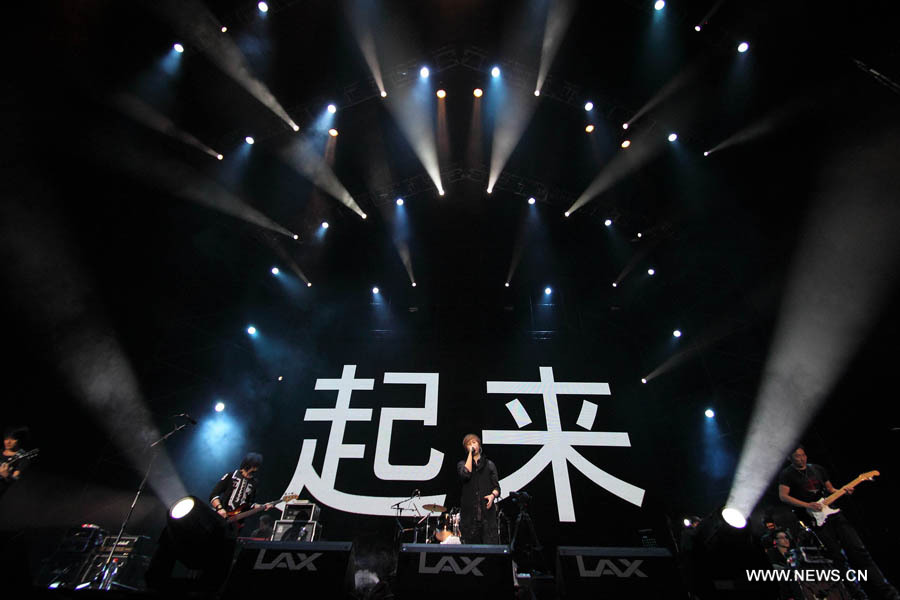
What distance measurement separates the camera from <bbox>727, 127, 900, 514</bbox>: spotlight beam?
4789 mm

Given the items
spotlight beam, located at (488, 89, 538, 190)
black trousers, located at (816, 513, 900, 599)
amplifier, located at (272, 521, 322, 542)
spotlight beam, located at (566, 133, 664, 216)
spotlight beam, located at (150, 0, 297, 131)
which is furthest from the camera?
spotlight beam, located at (566, 133, 664, 216)

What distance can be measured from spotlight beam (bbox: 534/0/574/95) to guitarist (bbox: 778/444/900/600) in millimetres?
5663

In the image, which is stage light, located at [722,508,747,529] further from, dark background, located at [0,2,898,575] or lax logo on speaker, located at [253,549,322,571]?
dark background, located at [0,2,898,575]

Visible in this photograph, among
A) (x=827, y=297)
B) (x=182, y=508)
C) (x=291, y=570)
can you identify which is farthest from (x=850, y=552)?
(x=182, y=508)

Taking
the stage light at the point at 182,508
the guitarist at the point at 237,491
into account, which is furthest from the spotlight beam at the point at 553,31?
the guitarist at the point at 237,491

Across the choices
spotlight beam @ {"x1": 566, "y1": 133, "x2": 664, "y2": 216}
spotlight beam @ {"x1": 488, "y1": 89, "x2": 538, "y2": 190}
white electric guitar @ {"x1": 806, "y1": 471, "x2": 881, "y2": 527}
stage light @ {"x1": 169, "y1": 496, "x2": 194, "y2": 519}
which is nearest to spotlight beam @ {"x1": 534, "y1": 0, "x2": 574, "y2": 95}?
spotlight beam @ {"x1": 488, "y1": 89, "x2": 538, "y2": 190}

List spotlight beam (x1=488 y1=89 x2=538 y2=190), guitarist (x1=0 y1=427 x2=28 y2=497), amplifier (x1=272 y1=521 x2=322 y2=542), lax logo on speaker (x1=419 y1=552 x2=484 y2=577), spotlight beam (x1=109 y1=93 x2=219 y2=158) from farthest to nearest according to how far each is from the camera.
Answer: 1. spotlight beam (x1=488 y1=89 x2=538 y2=190)
2. amplifier (x1=272 y1=521 x2=322 y2=542)
3. spotlight beam (x1=109 y1=93 x2=219 y2=158)
4. guitarist (x1=0 y1=427 x2=28 y2=497)
5. lax logo on speaker (x1=419 y1=552 x2=484 y2=577)

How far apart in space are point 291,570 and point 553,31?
20.9 ft

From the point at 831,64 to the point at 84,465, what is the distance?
10.9 meters

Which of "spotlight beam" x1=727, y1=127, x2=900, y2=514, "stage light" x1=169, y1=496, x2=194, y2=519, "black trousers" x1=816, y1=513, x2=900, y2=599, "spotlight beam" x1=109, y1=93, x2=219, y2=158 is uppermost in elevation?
"spotlight beam" x1=109, y1=93, x2=219, y2=158

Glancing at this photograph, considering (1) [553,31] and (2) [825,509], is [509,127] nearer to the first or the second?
(1) [553,31]

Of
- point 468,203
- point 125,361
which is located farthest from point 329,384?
point 468,203

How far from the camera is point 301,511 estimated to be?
5.82 meters

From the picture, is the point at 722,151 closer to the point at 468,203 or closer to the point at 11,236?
the point at 468,203
